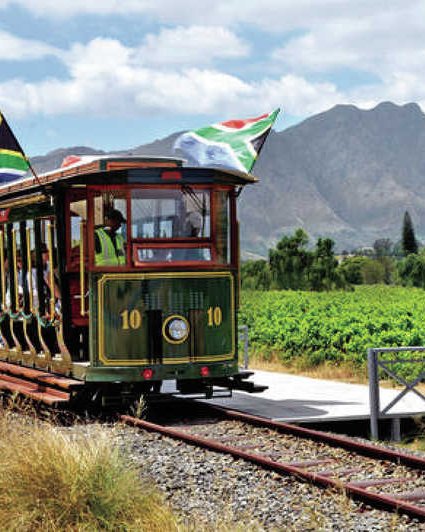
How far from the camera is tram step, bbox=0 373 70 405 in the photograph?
13.3 metres

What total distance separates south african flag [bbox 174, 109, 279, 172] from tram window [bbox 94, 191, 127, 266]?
3.59 m

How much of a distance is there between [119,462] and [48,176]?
6.62 m

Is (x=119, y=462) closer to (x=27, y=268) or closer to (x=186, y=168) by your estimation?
(x=186, y=168)

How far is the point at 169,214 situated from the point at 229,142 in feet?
13.9

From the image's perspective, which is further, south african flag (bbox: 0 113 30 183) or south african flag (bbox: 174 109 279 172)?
south african flag (bbox: 174 109 279 172)

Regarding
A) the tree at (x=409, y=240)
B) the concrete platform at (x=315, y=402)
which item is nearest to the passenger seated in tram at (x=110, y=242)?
the concrete platform at (x=315, y=402)

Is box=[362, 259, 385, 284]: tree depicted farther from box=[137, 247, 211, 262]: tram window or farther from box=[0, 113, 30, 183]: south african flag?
box=[137, 247, 211, 262]: tram window

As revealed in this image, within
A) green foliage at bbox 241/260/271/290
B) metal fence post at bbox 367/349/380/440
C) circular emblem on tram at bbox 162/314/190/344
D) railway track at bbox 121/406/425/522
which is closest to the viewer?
railway track at bbox 121/406/425/522

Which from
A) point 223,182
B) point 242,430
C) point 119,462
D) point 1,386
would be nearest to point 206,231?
point 223,182

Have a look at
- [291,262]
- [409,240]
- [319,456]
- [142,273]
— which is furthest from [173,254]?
[409,240]

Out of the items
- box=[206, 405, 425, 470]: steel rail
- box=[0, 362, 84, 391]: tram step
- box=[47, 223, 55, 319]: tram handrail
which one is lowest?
box=[206, 405, 425, 470]: steel rail

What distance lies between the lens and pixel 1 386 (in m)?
15.0

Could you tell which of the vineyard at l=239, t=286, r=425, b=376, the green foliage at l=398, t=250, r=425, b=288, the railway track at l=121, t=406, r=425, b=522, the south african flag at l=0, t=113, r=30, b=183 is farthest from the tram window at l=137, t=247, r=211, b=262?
the green foliage at l=398, t=250, r=425, b=288

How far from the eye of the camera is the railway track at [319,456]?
887cm
